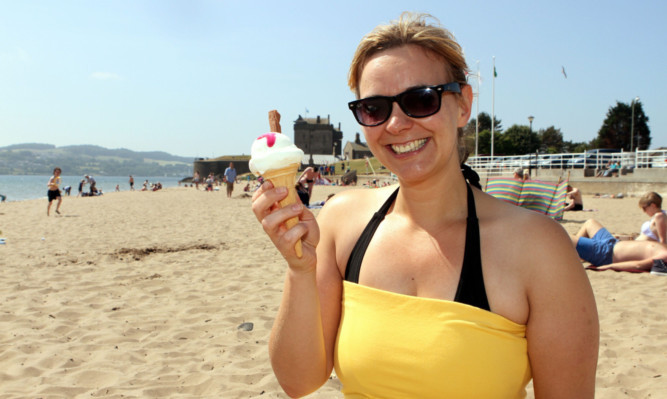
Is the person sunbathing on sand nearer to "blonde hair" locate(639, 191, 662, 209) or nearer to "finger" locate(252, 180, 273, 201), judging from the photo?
"blonde hair" locate(639, 191, 662, 209)

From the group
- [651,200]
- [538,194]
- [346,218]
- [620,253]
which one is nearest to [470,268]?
[346,218]

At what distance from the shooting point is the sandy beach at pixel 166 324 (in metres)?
3.57

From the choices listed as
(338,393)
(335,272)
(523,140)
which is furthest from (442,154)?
(523,140)

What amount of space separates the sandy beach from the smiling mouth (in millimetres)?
2339

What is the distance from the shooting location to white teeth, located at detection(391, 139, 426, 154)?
1.63m

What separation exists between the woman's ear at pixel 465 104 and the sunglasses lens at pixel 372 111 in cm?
29

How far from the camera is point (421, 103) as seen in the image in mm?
1595

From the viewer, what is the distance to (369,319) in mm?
1625

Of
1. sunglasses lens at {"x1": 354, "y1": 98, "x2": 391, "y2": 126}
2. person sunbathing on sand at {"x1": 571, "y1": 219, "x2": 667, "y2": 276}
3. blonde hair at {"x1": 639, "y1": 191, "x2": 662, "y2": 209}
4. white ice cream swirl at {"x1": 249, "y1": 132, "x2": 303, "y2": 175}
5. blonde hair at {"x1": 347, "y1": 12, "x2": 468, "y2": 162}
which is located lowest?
person sunbathing on sand at {"x1": 571, "y1": 219, "x2": 667, "y2": 276}

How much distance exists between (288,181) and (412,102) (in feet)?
1.62

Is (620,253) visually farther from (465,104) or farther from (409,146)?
(409,146)

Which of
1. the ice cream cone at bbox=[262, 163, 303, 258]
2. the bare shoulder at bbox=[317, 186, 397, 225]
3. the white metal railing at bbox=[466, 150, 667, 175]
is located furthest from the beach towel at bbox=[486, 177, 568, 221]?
the white metal railing at bbox=[466, 150, 667, 175]

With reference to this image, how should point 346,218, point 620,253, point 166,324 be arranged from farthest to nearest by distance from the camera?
point 620,253 < point 166,324 < point 346,218

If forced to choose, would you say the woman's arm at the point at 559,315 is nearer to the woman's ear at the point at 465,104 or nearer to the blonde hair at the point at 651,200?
the woman's ear at the point at 465,104
